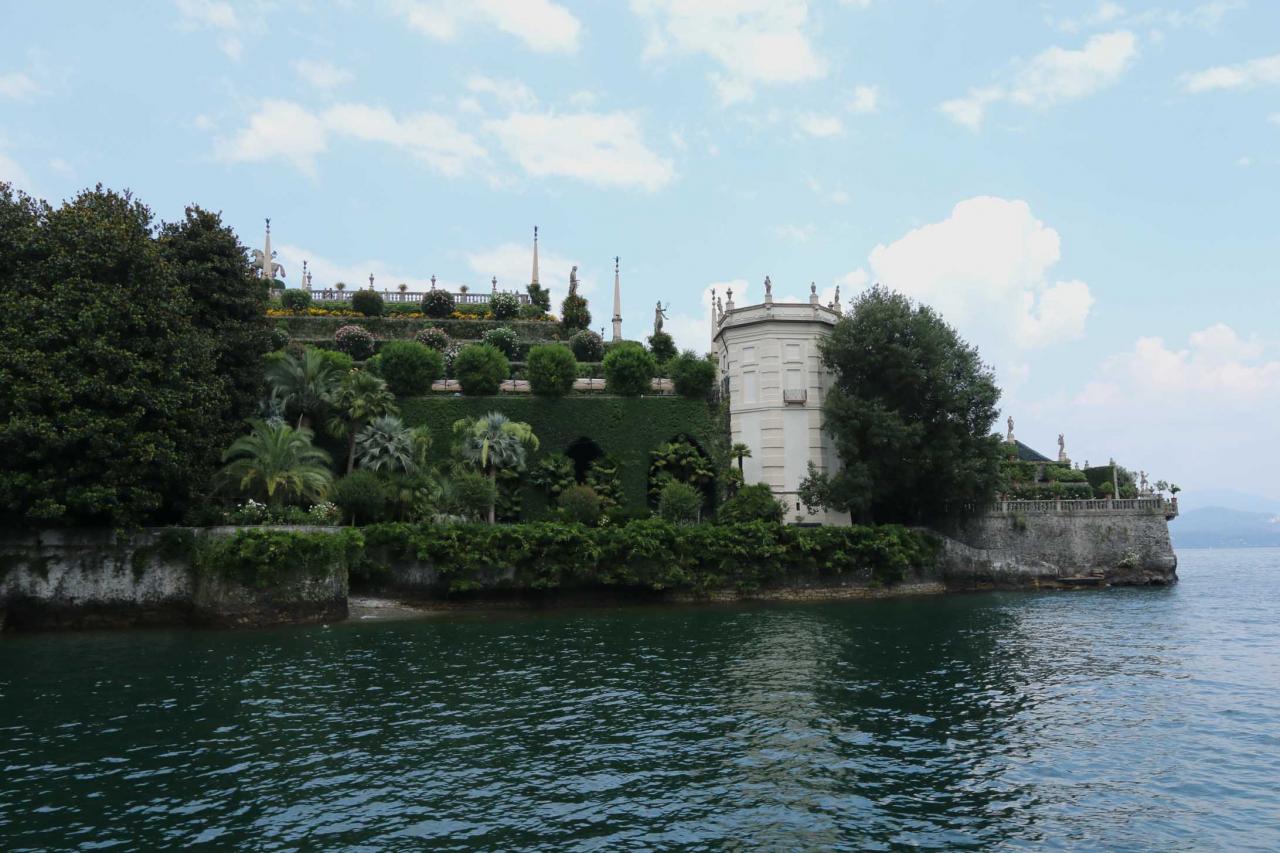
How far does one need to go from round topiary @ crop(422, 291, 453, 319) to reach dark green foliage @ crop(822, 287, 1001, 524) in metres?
34.0

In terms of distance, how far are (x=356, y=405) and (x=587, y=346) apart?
65.2 ft

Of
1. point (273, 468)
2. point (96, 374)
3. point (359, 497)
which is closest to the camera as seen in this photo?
point (96, 374)

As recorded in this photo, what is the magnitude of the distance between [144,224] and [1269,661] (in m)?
41.1

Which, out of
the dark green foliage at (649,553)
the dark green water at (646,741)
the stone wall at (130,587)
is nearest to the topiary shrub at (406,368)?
the dark green foliage at (649,553)

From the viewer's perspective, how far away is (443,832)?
11.2 metres

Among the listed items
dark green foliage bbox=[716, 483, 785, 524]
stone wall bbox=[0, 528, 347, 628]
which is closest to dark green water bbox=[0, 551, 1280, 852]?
stone wall bbox=[0, 528, 347, 628]

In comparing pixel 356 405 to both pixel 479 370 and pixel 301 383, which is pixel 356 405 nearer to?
pixel 301 383

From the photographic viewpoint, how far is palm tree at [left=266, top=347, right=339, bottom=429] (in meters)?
40.8

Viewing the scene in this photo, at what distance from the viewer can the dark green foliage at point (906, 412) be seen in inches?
1646

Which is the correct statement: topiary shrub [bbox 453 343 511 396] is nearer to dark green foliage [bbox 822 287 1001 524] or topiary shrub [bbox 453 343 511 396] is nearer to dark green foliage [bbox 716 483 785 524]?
dark green foliage [bbox 716 483 785 524]

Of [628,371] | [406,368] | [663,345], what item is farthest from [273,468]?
[663,345]

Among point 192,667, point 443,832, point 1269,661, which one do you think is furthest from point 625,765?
point 1269,661

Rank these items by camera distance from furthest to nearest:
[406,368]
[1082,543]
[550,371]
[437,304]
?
[437,304], [550,371], [406,368], [1082,543]

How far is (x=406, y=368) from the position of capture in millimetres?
45719
